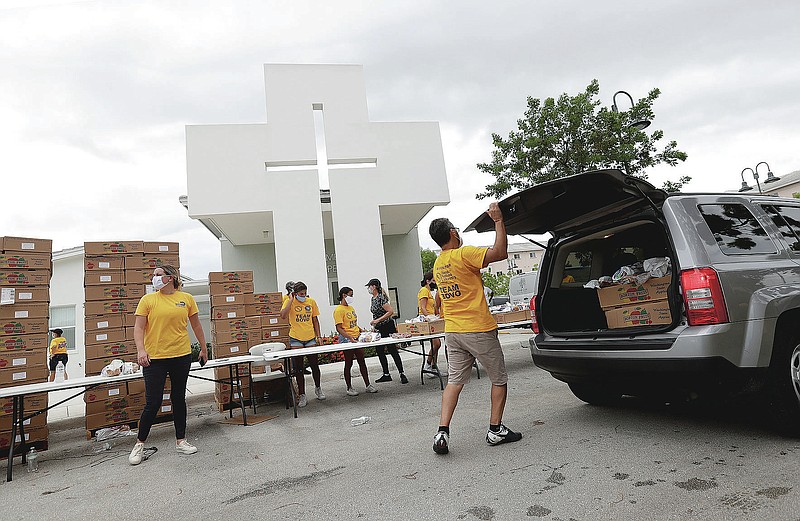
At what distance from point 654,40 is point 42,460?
14.8 m

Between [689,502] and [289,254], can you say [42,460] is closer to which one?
[689,502]

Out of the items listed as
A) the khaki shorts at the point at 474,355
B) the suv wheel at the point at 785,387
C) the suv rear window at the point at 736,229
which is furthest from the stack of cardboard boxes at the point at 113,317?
the suv wheel at the point at 785,387

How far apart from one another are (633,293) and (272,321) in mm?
5974

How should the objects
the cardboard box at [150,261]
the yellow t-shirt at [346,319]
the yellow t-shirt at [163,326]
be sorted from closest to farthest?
the yellow t-shirt at [163,326]
the cardboard box at [150,261]
the yellow t-shirt at [346,319]

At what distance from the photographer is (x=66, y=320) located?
59.0ft

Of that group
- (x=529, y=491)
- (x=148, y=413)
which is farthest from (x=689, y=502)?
(x=148, y=413)

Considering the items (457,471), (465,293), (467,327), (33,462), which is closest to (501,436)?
(457,471)

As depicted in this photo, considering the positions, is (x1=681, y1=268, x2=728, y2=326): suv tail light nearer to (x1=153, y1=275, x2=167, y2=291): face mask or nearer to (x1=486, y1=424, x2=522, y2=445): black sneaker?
(x1=486, y1=424, x2=522, y2=445): black sneaker

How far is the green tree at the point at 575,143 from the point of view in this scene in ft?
45.6

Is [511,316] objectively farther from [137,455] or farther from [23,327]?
[23,327]

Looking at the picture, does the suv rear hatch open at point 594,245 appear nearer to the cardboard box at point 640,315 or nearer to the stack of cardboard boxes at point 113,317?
the cardboard box at point 640,315

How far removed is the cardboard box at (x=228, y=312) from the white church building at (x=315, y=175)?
6166 mm

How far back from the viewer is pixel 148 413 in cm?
459

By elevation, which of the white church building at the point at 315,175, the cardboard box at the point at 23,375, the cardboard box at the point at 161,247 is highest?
the white church building at the point at 315,175
